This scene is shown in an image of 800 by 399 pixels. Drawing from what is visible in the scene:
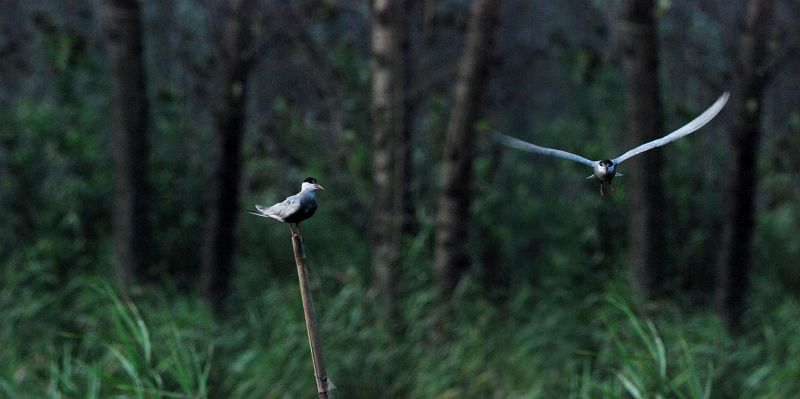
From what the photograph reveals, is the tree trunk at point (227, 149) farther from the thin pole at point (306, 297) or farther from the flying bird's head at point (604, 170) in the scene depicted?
the flying bird's head at point (604, 170)

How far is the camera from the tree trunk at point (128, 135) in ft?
25.9

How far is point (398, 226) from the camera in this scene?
309 inches

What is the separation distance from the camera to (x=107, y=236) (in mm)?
9938

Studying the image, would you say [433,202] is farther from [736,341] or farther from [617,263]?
[736,341]

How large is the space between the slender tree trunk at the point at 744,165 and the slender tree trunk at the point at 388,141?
2.72 metres

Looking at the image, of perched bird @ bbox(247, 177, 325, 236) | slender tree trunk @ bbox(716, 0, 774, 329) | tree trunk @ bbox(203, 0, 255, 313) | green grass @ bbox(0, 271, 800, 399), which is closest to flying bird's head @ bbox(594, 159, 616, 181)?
perched bird @ bbox(247, 177, 325, 236)

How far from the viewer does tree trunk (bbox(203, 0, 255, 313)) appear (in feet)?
26.1

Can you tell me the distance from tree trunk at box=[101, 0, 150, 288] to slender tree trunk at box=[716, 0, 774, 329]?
4809 mm

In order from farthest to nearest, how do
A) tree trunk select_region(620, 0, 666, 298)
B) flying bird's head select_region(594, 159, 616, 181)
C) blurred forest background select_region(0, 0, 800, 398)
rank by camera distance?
Result: tree trunk select_region(620, 0, 666, 298), blurred forest background select_region(0, 0, 800, 398), flying bird's head select_region(594, 159, 616, 181)

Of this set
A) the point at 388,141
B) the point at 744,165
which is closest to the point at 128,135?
the point at 388,141

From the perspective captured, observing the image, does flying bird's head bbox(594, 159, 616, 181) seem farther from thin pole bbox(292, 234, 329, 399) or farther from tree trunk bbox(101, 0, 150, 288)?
tree trunk bbox(101, 0, 150, 288)

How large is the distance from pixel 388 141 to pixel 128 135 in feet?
6.94

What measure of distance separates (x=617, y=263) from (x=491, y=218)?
1323 millimetres

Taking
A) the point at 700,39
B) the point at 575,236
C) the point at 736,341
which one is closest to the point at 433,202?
the point at 575,236
